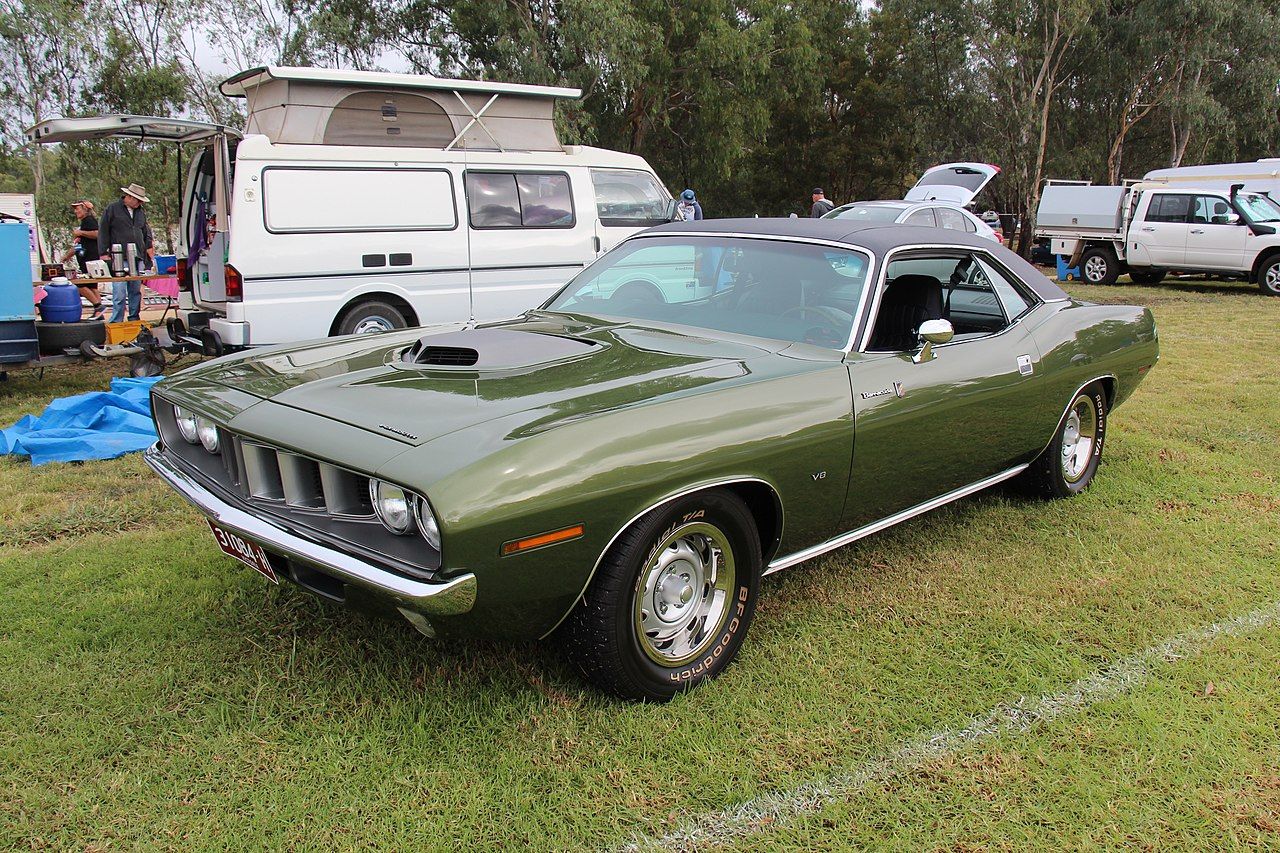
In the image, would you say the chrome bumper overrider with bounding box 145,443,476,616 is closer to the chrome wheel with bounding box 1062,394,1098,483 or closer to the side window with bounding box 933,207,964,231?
Result: the chrome wheel with bounding box 1062,394,1098,483

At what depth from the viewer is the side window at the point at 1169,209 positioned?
53.9 ft

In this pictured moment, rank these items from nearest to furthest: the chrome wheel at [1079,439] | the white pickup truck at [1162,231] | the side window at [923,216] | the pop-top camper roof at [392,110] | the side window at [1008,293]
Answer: the side window at [1008,293] < the chrome wheel at [1079,439] < the pop-top camper roof at [392,110] < the side window at [923,216] < the white pickup truck at [1162,231]

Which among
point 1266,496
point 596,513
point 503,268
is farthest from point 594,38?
point 596,513

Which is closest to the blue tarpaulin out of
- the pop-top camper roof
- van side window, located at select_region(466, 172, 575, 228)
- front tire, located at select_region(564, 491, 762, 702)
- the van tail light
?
the van tail light

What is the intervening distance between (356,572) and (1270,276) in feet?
57.3

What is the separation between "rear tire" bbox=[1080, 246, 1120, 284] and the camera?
17.8m

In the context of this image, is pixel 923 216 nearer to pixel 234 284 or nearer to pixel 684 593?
pixel 234 284

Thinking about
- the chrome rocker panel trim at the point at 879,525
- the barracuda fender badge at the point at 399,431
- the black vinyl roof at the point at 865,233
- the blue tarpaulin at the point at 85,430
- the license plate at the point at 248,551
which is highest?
the black vinyl roof at the point at 865,233

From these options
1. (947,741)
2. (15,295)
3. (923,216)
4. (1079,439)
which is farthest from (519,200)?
(947,741)

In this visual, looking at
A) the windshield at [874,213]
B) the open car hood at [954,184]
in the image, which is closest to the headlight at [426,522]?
the windshield at [874,213]

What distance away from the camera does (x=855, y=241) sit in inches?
154

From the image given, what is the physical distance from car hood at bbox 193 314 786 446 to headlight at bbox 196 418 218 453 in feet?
0.54

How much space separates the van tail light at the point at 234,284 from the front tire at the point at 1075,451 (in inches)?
229

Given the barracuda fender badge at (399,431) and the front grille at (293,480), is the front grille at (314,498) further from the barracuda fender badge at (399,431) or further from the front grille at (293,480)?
the barracuda fender badge at (399,431)
